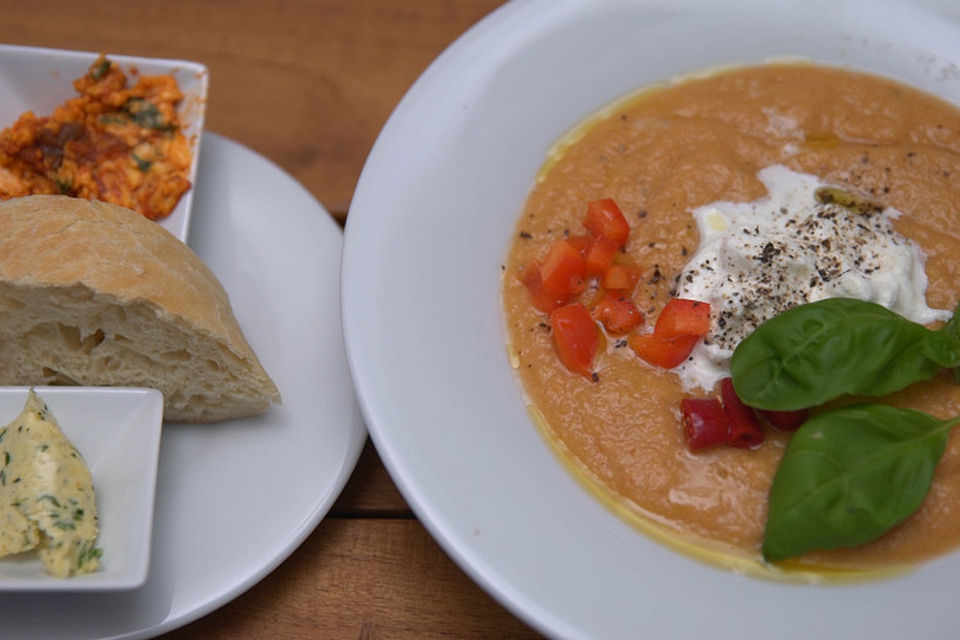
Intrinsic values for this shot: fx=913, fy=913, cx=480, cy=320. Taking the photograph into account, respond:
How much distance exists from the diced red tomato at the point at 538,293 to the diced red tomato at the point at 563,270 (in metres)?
0.02

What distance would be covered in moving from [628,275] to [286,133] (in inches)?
63.4

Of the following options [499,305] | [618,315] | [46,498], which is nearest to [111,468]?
[46,498]

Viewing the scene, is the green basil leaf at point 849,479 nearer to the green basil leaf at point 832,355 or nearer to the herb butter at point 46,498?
the green basil leaf at point 832,355

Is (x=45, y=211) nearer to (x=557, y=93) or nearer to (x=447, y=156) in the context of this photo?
(x=447, y=156)

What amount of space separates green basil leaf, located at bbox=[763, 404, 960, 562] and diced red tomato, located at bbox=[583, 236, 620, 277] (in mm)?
812

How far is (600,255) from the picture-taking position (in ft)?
9.53

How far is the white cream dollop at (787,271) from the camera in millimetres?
2799

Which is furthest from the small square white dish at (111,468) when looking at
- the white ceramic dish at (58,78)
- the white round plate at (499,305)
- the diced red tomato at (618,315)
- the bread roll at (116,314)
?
the diced red tomato at (618,315)

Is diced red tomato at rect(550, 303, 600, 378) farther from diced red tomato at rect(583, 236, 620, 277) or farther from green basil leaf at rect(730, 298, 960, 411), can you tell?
green basil leaf at rect(730, 298, 960, 411)

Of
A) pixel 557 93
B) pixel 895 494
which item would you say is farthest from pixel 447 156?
pixel 895 494

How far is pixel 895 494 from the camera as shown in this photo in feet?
7.64

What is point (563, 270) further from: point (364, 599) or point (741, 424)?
point (364, 599)

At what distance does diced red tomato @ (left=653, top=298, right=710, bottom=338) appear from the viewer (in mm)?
2773

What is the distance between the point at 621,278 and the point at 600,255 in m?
0.10
